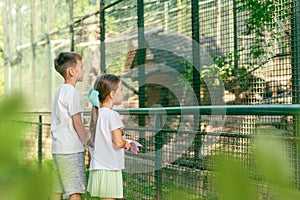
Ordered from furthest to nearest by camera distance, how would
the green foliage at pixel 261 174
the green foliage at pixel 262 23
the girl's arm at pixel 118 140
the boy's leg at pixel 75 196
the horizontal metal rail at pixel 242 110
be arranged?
the green foliage at pixel 262 23, the boy's leg at pixel 75 196, the girl's arm at pixel 118 140, the horizontal metal rail at pixel 242 110, the green foliage at pixel 261 174

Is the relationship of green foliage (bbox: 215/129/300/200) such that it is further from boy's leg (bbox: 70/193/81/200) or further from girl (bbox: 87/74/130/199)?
boy's leg (bbox: 70/193/81/200)

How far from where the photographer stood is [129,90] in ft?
25.4

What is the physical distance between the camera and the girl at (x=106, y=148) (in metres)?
3.92

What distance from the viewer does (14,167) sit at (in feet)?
0.81

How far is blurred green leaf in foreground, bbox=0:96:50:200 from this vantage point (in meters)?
0.21

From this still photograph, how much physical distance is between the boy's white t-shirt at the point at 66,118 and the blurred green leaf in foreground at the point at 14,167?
375 centimetres

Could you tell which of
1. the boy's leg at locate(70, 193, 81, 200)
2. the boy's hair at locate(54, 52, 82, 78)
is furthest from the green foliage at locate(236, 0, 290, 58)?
the boy's leg at locate(70, 193, 81, 200)

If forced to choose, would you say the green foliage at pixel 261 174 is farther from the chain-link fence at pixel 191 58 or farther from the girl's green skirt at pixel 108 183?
the girl's green skirt at pixel 108 183

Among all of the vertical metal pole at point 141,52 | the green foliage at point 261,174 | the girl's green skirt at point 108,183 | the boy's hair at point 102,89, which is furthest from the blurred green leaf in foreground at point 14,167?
the vertical metal pole at point 141,52

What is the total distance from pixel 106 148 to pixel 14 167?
3.73 m

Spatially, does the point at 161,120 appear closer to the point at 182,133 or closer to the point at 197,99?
the point at 182,133

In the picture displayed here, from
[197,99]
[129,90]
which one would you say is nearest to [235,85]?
[197,99]

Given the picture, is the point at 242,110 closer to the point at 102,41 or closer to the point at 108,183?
the point at 108,183

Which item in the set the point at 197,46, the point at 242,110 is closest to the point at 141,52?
the point at 197,46
